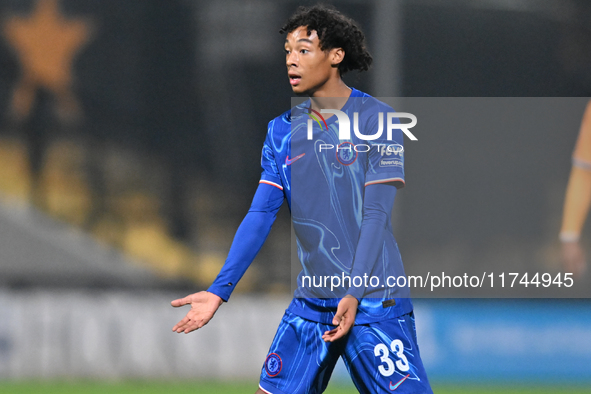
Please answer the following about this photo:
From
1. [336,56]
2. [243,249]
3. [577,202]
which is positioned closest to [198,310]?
[243,249]

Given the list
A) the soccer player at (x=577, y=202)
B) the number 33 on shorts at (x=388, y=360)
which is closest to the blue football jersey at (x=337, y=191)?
the number 33 on shorts at (x=388, y=360)

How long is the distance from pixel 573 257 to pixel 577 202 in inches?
24.2

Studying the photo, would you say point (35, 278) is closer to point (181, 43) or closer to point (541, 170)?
point (181, 43)

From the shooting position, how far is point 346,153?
2.87 meters

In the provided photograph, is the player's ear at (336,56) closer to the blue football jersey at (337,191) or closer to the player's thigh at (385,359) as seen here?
the blue football jersey at (337,191)

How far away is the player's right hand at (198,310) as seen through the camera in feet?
8.75

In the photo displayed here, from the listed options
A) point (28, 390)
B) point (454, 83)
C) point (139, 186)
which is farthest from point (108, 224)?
point (454, 83)

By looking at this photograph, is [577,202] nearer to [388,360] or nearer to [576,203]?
[576,203]

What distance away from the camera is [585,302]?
23.5ft

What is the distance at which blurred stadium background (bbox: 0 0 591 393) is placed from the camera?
740 centimetres

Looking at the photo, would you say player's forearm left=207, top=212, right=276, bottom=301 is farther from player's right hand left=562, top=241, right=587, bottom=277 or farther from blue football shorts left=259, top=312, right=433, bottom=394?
player's right hand left=562, top=241, right=587, bottom=277

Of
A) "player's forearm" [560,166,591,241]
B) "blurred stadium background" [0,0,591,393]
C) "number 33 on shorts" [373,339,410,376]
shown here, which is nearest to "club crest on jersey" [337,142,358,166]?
"number 33 on shorts" [373,339,410,376]

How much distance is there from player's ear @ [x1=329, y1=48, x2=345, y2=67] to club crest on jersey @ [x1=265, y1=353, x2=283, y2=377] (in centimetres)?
114

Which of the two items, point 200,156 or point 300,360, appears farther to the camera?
point 200,156
